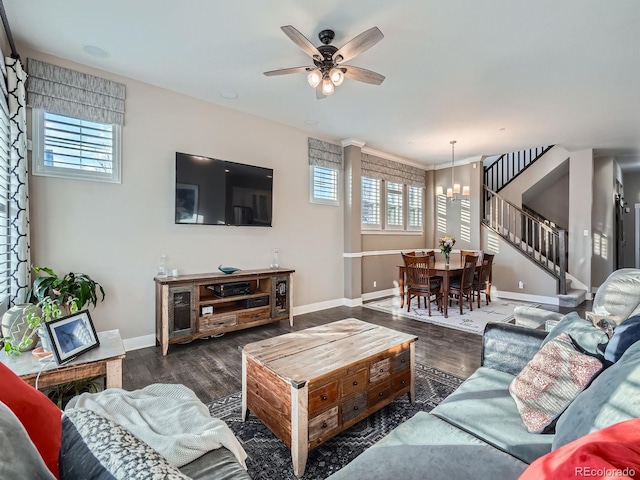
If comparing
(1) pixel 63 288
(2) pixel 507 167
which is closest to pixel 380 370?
(1) pixel 63 288

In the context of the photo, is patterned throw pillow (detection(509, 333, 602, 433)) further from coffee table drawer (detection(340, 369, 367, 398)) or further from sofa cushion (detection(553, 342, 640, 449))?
coffee table drawer (detection(340, 369, 367, 398))

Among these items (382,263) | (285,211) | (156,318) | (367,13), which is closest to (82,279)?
(156,318)

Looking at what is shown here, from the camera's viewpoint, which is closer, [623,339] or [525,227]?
[623,339]

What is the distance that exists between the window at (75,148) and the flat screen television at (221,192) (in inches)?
25.9

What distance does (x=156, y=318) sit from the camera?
3490 millimetres

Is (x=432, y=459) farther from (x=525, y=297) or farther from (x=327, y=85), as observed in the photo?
(x=525, y=297)

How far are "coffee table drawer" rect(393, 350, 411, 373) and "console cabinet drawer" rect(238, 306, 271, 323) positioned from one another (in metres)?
2.25

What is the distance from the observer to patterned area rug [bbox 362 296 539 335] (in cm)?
423

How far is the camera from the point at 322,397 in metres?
1.71

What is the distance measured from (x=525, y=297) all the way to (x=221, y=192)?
19.6 feet

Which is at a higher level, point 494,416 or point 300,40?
point 300,40

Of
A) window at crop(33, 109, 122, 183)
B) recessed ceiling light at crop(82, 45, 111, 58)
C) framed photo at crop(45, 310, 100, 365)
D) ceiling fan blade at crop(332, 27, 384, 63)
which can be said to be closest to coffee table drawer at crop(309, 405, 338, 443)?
framed photo at crop(45, 310, 100, 365)

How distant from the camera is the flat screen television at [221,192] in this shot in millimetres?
3633

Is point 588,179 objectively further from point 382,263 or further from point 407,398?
point 407,398
